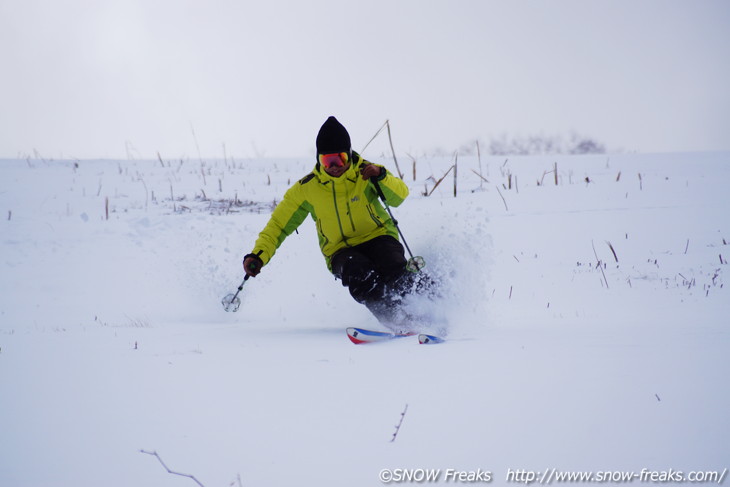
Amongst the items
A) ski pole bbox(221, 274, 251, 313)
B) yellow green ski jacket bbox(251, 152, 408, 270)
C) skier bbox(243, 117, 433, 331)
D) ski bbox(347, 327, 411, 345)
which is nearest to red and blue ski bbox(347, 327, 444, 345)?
ski bbox(347, 327, 411, 345)

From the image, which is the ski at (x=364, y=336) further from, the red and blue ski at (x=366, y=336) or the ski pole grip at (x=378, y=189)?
the ski pole grip at (x=378, y=189)

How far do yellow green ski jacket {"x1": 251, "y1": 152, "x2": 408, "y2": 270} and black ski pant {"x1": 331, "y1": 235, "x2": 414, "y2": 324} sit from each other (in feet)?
0.58

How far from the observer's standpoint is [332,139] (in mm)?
4582

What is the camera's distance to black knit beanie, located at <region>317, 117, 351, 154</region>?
4.58 m

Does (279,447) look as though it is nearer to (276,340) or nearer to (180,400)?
(180,400)

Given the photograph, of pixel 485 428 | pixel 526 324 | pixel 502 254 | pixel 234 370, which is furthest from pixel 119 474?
pixel 502 254

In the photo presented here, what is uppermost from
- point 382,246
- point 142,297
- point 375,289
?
point 382,246

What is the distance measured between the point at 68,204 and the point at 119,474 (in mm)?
8778

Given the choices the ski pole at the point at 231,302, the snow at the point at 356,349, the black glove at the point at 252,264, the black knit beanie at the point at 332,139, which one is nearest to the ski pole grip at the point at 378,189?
the black knit beanie at the point at 332,139

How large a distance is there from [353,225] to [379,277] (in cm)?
49

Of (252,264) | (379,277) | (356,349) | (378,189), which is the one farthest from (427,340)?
(252,264)

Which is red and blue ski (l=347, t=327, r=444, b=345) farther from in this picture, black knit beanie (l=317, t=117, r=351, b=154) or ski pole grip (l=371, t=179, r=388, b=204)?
A: black knit beanie (l=317, t=117, r=351, b=154)

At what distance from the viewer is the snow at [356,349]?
7.09 ft

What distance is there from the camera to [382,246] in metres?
4.86
